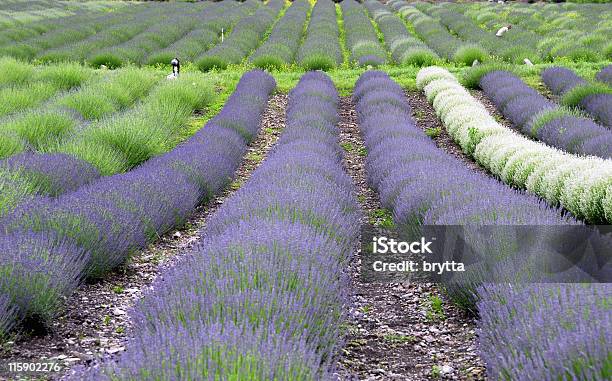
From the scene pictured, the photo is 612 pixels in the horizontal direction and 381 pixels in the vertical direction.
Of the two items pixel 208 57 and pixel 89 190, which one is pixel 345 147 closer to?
pixel 89 190

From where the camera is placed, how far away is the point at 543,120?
29.8 ft

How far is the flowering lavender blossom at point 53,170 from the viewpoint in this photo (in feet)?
19.7

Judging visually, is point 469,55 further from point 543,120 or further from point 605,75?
point 543,120

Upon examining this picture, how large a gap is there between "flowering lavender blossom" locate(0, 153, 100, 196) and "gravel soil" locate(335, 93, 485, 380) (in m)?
2.36

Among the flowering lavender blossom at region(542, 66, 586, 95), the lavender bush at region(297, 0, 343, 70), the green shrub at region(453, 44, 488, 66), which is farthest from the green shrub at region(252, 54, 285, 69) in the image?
the flowering lavender blossom at region(542, 66, 586, 95)

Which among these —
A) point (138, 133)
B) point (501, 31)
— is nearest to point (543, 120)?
point (138, 133)

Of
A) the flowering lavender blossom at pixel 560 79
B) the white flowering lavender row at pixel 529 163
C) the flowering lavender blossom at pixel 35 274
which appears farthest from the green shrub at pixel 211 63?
the flowering lavender blossom at pixel 35 274

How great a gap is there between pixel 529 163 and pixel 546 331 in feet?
14.0

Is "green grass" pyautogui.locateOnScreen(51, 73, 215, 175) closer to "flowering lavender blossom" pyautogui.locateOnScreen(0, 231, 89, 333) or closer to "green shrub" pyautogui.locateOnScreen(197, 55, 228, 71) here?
"flowering lavender blossom" pyautogui.locateOnScreen(0, 231, 89, 333)

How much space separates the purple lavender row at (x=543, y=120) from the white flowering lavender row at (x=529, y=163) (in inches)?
17.6

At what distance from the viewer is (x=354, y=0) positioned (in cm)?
3659

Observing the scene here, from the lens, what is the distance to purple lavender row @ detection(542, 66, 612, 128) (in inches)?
378

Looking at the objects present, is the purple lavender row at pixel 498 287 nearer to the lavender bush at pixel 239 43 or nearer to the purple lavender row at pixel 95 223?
the purple lavender row at pixel 95 223

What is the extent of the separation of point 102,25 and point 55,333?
2056 cm
